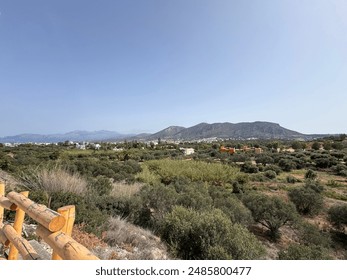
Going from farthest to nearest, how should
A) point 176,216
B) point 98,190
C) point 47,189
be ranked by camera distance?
point 98,190 → point 47,189 → point 176,216

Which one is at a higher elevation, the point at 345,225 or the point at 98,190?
the point at 98,190

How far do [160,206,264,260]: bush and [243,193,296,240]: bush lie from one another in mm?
4491

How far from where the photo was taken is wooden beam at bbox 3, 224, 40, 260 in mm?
2676

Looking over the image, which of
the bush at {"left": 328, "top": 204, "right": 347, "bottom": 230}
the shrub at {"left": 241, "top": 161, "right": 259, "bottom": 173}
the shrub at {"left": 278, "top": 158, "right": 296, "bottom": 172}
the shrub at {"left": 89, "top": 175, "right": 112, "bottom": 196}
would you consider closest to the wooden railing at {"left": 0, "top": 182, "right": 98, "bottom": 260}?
the shrub at {"left": 89, "top": 175, "right": 112, "bottom": 196}

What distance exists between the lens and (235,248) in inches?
181

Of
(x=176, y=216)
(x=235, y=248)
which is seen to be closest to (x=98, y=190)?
(x=176, y=216)

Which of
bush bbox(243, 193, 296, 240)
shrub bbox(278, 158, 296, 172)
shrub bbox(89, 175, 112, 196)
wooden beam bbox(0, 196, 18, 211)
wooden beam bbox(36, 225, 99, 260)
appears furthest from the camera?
shrub bbox(278, 158, 296, 172)

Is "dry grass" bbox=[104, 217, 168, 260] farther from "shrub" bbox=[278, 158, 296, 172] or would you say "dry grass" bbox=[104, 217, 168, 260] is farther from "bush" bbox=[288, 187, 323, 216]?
"shrub" bbox=[278, 158, 296, 172]

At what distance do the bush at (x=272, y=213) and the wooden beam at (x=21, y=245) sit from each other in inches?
341

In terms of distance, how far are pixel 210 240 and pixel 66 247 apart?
3528 mm

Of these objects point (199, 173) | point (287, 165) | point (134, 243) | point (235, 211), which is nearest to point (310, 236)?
point (235, 211)
